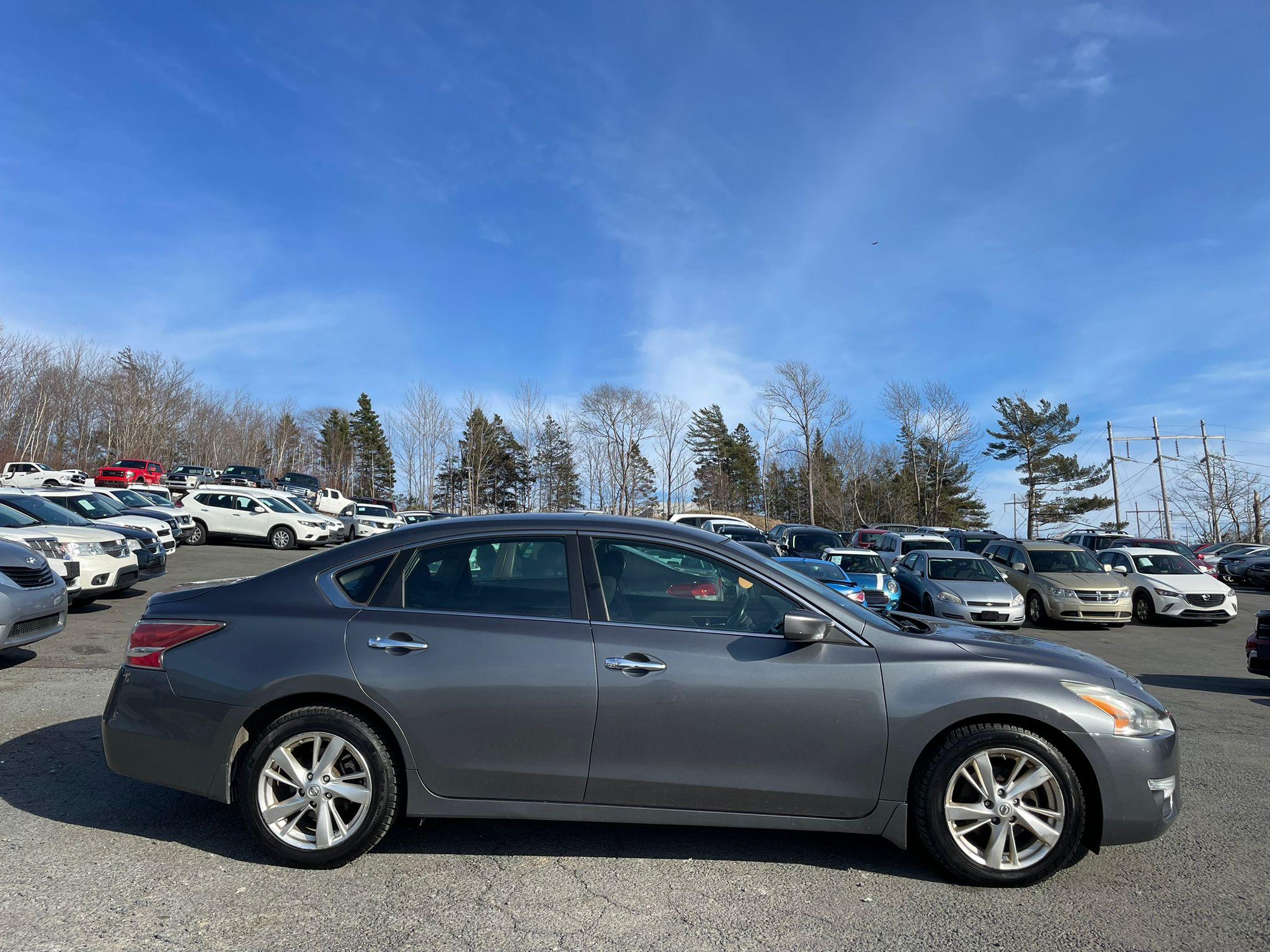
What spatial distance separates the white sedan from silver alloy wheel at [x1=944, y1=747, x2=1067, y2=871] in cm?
1594

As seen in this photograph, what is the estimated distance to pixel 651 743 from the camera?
11.1 ft

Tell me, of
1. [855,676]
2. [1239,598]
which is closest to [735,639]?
[855,676]

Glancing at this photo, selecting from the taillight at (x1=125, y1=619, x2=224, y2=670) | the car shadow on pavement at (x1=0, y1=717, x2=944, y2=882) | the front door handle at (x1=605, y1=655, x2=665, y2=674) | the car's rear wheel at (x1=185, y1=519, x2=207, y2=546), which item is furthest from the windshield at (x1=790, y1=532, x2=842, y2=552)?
the car's rear wheel at (x1=185, y1=519, x2=207, y2=546)

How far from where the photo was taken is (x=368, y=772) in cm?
345

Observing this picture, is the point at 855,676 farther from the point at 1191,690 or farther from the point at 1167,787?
the point at 1191,690

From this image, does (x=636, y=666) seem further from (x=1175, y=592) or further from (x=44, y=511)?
(x=1175, y=592)

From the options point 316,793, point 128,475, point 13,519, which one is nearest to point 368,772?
point 316,793

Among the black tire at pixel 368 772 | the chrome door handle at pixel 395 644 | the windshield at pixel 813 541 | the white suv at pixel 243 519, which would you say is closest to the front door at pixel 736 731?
the chrome door handle at pixel 395 644

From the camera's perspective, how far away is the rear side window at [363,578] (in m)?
3.69

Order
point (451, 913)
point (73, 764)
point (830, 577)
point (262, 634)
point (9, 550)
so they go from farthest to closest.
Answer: point (830, 577) < point (9, 550) < point (73, 764) < point (262, 634) < point (451, 913)

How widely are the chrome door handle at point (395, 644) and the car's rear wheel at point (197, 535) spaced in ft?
81.6

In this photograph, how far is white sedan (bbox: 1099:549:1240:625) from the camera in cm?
1616

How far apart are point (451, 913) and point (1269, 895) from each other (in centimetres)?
352

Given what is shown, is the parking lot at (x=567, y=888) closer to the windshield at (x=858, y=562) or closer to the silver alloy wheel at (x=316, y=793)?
the silver alloy wheel at (x=316, y=793)
